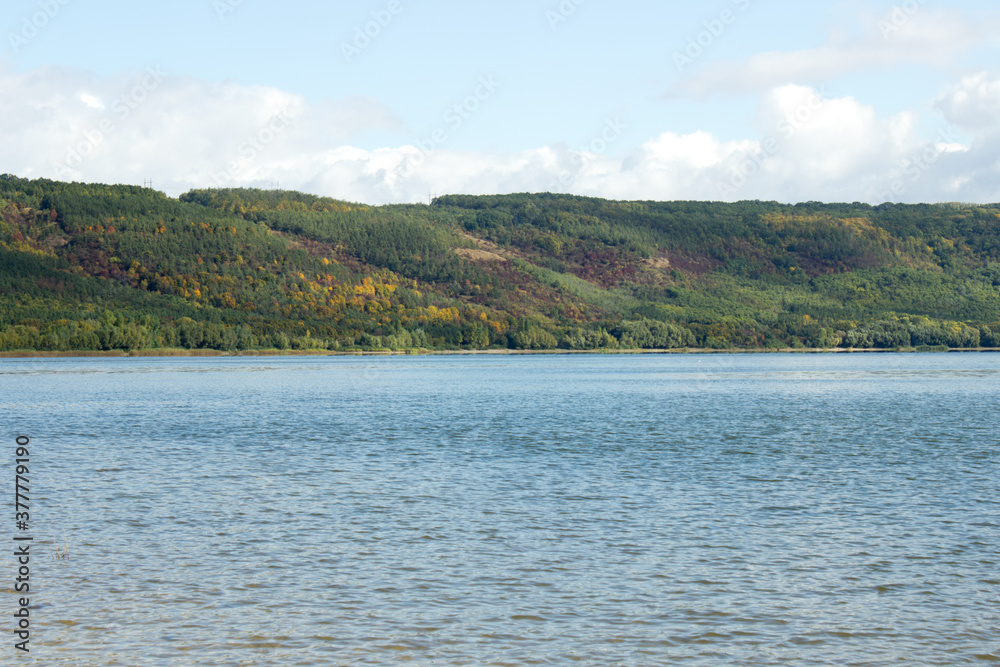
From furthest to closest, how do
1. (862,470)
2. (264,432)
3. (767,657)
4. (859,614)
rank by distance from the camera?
(264,432), (862,470), (859,614), (767,657)

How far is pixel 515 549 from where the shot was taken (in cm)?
2122

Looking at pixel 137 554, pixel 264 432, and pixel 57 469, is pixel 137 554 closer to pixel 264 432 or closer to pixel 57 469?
pixel 57 469

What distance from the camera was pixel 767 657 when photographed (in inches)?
556

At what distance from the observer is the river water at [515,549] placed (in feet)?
48.8

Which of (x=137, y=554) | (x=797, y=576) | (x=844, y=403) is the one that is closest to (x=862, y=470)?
(x=797, y=576)

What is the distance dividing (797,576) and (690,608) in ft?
10.6

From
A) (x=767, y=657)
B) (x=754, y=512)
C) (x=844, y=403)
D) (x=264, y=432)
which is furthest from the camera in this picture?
(x=844, y=403)

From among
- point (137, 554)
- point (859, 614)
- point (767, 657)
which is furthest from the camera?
point (137, 554)

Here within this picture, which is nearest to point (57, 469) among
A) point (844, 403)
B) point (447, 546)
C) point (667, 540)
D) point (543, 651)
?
point (447, 546)

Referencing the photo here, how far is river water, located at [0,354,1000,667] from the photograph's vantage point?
1488 centimetres

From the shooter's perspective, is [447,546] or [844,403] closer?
[447,546]

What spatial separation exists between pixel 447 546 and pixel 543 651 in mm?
7438

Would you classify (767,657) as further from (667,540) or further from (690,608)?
(667,540)

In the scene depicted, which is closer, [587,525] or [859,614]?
[859,614]
